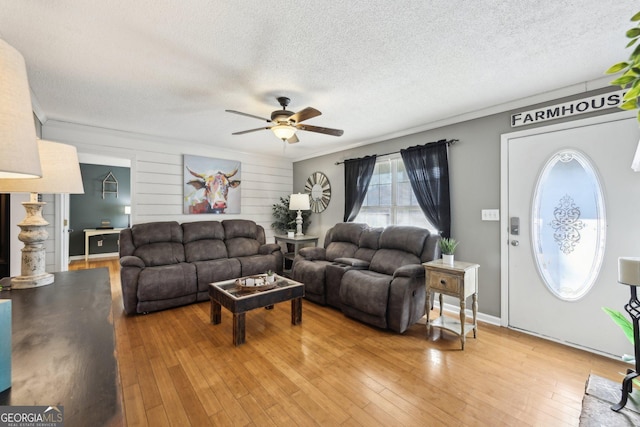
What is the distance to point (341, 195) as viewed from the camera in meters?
5.01

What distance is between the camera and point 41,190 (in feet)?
4.68

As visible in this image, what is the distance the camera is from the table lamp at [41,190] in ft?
4.62

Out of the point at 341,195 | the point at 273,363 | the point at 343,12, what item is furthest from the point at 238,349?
the point at 341,195

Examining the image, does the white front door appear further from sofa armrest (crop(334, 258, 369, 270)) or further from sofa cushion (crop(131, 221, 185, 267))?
sofa cushion (crop(131, 221, 185, 267))

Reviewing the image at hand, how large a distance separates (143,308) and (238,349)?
161 cm

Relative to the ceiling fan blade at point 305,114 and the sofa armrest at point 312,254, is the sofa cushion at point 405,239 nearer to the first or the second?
the sofa armrest at point 312,254

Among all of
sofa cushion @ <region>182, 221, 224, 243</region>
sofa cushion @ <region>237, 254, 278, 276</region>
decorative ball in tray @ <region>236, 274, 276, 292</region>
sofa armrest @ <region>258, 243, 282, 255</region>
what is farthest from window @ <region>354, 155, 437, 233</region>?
sofa cushion @ <region>182, 221, 224, 243</region>

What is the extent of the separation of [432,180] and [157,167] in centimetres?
429

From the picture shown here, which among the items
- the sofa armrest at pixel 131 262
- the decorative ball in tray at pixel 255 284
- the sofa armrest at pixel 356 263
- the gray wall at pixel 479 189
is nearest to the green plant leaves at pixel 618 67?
the gray wall at pixel 479 189

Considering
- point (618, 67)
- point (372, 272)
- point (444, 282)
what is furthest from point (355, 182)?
point (618, 67)

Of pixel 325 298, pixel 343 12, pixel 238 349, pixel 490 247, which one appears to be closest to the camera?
pixel 343 12

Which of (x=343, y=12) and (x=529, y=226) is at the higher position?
(x=343, y=12)

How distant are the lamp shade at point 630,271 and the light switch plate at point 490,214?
1798 mm

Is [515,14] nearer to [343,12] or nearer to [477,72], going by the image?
[477,72]
